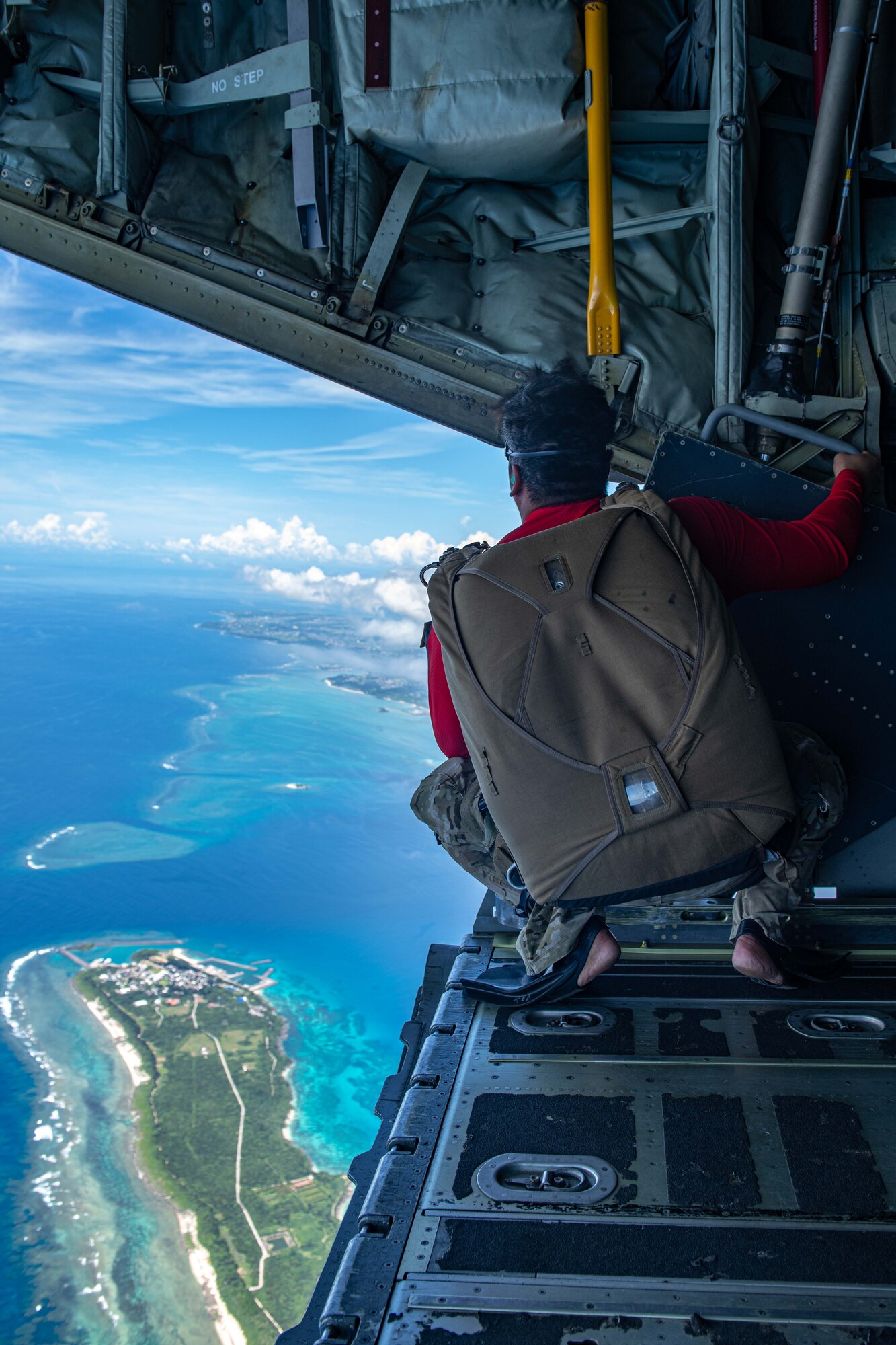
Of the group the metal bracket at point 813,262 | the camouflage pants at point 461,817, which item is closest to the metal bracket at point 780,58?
the metal bracket at point 813,262

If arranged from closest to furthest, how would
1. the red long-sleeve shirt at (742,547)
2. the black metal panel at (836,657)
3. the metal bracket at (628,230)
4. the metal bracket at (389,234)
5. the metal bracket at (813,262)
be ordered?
the red long-sleeve shirt at (742,547), the black metal panel at (836,657), the metal bracket at (813,262), the metal bracket at (628,230), the metal bracket at (389,234)

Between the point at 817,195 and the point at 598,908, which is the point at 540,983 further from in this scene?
the point at 817,195

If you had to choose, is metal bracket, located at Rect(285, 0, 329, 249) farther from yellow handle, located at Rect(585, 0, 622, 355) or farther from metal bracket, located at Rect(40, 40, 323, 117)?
yellow handle, located at Rect(585, 0, 622, 355)

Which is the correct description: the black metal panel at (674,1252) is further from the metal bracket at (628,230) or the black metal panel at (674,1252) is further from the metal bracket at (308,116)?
the metal bracket at (308,116)

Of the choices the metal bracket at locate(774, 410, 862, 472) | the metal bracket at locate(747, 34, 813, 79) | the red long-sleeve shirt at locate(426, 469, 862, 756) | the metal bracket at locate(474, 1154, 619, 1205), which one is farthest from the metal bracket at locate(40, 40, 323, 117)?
the metal bracket at locate(474, 1154, 619, 1205)

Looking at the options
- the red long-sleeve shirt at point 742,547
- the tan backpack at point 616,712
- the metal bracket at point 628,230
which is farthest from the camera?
the metal bracket at point 628,230

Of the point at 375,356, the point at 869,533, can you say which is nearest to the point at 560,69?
→ the point at 375,356

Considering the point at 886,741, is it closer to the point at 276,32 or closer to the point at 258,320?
the point at 258,320
